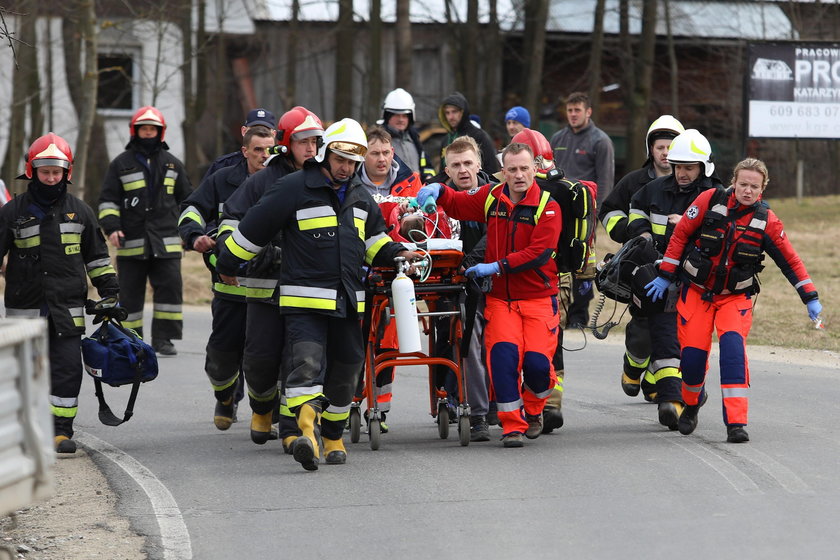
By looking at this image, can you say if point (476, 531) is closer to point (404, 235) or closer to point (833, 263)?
point (404, 235)

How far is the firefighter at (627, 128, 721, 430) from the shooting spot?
9375 mm

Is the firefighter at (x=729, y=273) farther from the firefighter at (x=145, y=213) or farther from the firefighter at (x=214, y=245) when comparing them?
the firefighter at (x=145, y=213)

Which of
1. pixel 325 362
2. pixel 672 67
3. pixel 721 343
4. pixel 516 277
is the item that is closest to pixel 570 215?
pixel 516 277

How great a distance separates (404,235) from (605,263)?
1595 mm

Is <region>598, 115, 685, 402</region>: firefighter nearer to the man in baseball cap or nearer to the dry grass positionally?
the man in baseball cap

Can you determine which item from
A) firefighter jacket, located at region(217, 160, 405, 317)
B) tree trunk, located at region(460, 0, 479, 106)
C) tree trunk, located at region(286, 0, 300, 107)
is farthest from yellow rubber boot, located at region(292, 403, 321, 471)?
tree trunk, located at region(460, 0, 479, 106)

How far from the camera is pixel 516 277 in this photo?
8.91 metres

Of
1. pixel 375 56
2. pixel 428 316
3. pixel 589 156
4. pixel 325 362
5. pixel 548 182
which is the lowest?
pixel 325 362

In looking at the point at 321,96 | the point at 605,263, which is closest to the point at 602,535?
the point at 605,263

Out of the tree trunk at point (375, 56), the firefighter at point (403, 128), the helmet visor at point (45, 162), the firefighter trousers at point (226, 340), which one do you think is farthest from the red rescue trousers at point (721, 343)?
the tree trunk at point (375, 56)

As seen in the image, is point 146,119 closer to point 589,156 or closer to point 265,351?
point 589,156

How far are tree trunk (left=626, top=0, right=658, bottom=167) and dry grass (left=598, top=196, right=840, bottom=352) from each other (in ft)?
8.32

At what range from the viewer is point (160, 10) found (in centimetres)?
2328

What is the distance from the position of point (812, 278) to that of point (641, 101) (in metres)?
8.11
